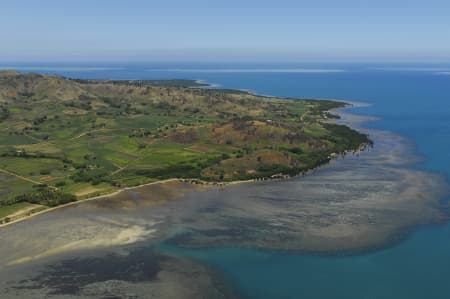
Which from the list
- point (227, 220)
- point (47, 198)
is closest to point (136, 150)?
point (47, 198)

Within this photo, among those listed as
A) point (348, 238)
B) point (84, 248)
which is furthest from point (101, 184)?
point (348, 238)

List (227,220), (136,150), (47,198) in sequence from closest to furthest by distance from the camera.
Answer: (227,220) < (47,198) < (136,150)

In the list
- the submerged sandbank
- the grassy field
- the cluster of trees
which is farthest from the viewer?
the grassy field

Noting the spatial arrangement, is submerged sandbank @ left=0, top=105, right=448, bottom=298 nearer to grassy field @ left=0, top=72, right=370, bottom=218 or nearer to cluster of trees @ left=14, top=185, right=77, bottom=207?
cluster of trees @ left=14, top=185, right=77, bottom=207

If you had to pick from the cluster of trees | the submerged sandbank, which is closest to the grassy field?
the cluster of trees

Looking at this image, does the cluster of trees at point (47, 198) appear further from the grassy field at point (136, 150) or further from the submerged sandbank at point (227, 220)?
the submerged sandbank at point (227, 220)

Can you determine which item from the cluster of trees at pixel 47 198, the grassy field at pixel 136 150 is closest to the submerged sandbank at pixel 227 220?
the cluster of trees at pixel 47 198

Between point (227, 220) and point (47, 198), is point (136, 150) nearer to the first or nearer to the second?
point (47, 198)

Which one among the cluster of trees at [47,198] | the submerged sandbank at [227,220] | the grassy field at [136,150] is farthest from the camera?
the grassy field at [136,150]

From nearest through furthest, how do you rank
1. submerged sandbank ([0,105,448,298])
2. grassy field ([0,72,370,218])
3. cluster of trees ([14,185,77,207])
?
submerged sandbank ([0,105,448,298]), cluster of trees ([14,185,77,207]), grassy field ([0,72,370,218])

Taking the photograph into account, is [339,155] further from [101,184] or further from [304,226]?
[101,184]

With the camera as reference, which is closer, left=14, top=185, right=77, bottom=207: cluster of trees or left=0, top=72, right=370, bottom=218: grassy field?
left=14, top=185, right=77, bottom=207: cluster of trees
